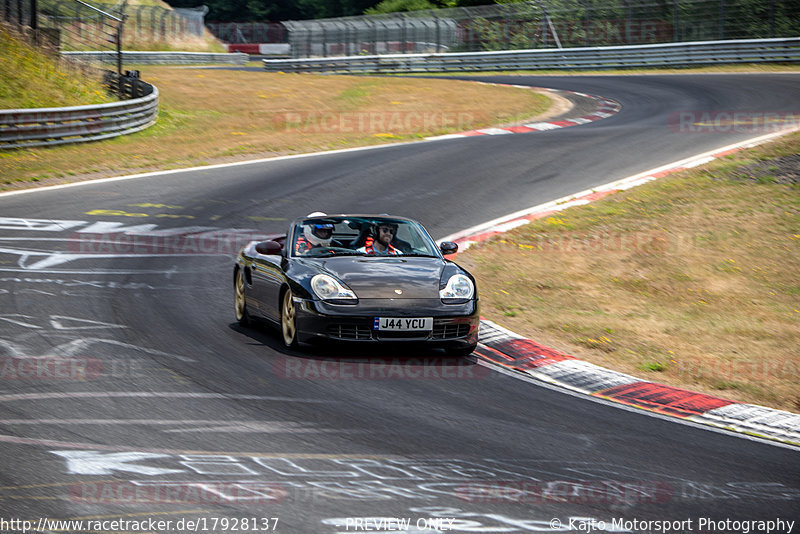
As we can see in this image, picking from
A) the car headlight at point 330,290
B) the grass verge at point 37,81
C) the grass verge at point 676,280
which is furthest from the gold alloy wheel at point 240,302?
the grass verge at point 37,81

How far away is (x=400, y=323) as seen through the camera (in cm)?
→ 873

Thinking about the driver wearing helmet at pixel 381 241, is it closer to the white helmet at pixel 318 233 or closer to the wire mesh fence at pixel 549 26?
the white helmet at pixel 318 233

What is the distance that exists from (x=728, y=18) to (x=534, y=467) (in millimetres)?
39676

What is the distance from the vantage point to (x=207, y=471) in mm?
5582

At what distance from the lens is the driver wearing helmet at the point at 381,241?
10.0 m

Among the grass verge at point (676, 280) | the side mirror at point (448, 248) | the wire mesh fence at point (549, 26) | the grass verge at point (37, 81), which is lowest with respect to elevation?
the grass verge at point (676, 280)

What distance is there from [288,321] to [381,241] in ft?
4.78

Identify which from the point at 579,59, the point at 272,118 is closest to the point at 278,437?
the point at 272,118

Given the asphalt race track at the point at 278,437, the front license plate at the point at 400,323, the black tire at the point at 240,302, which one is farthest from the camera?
the black tire at the point at 240,302

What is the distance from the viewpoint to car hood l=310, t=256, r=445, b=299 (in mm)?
8883

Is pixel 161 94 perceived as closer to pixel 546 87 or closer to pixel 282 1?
pixel 546 87

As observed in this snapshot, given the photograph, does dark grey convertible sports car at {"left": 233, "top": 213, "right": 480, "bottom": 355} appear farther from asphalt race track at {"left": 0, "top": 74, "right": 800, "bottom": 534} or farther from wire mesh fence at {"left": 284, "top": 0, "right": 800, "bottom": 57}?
wire mesh fence at {"left": 284, "top": 0, "right": 800, "bottom": 57}

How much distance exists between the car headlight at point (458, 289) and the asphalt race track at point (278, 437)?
616 millimetres

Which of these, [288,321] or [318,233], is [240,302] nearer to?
[318,233]
